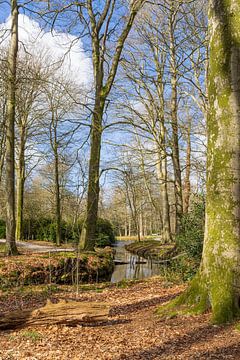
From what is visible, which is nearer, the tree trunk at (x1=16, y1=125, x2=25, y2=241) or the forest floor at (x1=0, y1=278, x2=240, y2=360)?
the forest floor at (x1=0, y1=278, x2=240, y2=360)

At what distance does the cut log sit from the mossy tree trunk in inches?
56.1

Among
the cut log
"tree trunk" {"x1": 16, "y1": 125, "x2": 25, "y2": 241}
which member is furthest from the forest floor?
"tree trunk" {"x1": 16, "y1": 125, "x2": 25, "y2": 241}

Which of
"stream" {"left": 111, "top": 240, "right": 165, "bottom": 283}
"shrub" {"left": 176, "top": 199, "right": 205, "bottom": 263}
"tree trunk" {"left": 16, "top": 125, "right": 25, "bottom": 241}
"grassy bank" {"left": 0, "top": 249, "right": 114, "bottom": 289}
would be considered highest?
"tree trunk" {"left": 16, "top": 125, "right": 25, "bottom": 241}

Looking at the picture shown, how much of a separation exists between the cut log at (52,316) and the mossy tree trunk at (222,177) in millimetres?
1426

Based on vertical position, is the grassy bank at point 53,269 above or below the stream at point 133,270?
above

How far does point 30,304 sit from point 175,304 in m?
3.29

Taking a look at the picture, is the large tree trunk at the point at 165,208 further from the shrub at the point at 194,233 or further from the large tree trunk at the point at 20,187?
the shrub at the point at 194,233

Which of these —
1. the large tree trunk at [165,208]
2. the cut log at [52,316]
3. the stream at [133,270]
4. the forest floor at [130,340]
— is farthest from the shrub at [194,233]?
the large tree trunk at [165,208]

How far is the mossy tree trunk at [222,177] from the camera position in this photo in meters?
4.34

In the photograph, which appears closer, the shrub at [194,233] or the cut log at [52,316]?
the cut log at [52,316]

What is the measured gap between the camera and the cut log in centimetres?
472

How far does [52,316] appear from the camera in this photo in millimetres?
4746

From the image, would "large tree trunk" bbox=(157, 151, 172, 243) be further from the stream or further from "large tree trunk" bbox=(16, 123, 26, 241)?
"large tree trunk" bbox=(16, 123, 26, 241)

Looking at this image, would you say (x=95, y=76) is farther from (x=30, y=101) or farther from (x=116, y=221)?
(x=116, y=221)
